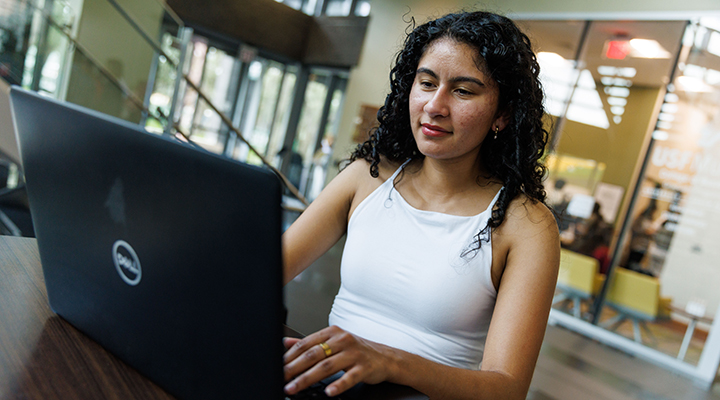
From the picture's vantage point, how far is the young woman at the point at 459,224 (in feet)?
3.36

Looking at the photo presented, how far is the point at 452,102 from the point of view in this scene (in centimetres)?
110

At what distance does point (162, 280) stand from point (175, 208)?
3.5 inches

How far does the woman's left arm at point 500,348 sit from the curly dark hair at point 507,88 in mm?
66

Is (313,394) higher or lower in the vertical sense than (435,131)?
lower

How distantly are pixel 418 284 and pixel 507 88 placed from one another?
0.48m

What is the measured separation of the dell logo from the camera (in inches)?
22.7

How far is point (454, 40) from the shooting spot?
1148 mm

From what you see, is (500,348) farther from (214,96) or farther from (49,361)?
(214,96)

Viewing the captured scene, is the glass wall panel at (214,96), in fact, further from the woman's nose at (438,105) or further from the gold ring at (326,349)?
the gold ring at (326,349)

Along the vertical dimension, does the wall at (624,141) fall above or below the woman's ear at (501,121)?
above

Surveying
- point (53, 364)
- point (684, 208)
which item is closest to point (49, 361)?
point (53, 364)

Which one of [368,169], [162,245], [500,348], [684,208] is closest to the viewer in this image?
[162,245]

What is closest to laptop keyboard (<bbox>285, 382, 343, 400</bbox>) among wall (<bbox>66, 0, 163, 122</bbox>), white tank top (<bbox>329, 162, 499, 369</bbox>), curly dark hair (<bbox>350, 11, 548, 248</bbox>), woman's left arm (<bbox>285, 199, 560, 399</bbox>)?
woman's left arm (<bbox>285, 199, 560, 399</bbox>)

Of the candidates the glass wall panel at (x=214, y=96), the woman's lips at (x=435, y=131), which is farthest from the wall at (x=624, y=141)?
the glass wall panel at (x=214, y=96)
